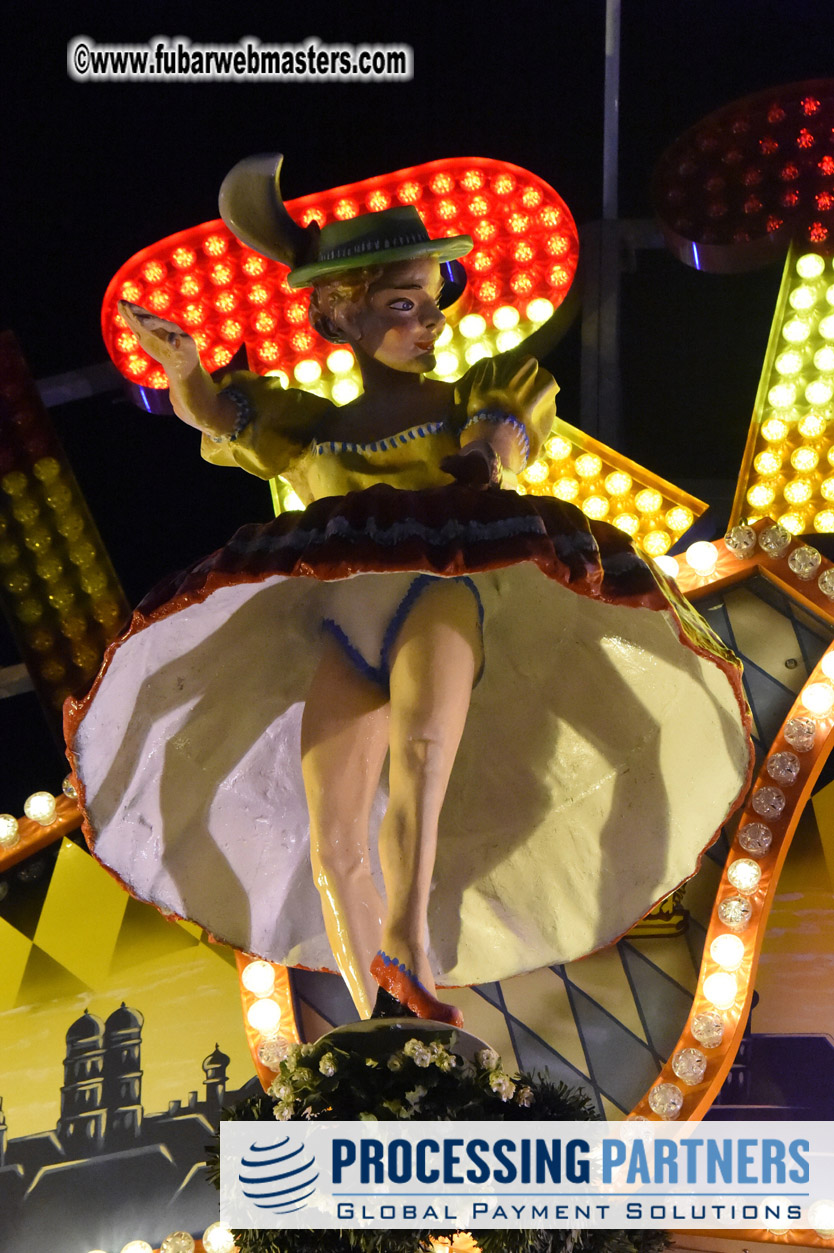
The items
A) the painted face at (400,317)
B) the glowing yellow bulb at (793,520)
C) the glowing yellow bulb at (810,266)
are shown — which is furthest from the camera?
the glowing yellow bulb at (810,266)

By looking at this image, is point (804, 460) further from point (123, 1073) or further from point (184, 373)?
point (123, 1073)

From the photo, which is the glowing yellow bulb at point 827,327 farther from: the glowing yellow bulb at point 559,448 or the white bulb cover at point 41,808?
the white bulb cover at point 41,808

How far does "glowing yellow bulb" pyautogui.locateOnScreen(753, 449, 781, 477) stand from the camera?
4258 millimetres

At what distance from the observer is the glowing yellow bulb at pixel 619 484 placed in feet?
14.2

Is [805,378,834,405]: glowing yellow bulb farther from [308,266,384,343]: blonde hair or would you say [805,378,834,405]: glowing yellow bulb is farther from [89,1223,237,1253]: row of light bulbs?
[89,1223,237,1253]: row of light bulbs

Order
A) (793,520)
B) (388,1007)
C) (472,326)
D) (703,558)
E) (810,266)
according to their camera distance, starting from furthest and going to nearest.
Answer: (472,326) < (810,266) < (793,520) < (703,558) < (388,1007)

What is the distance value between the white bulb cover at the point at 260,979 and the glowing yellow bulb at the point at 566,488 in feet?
5.47

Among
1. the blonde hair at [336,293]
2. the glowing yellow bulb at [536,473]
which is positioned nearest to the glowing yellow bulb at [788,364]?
the glowing yellow bulb at [536,473]

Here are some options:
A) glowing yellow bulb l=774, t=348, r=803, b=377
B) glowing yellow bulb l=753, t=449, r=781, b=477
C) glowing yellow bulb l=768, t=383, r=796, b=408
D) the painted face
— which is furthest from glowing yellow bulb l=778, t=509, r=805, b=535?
the painted face

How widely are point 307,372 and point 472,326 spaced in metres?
0.55

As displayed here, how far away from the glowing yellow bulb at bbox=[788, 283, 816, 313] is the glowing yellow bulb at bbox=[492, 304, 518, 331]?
2.84ft

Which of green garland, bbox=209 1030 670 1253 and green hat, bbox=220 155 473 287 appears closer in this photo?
green garland, bbox=209 1030 670 1253

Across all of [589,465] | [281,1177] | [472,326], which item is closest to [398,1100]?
[281,1177]

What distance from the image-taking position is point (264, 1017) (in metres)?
3.54
